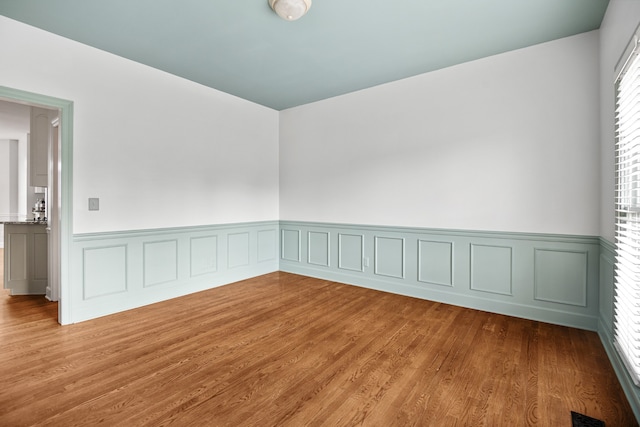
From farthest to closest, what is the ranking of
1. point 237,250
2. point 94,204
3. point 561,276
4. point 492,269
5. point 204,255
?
point 237,250 → point 204,255 → point 492,269 → point 94,204 → point 561,276

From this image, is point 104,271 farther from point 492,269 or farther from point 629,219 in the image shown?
point 629,219

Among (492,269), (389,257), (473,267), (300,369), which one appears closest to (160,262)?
(300,369)

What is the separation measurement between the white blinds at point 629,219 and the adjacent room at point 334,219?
36mm

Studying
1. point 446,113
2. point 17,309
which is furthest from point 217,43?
point 17,309

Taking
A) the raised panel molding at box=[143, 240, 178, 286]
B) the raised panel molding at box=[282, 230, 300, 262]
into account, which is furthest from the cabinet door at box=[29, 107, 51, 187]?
the raised panel molding at box=[282, 230, 300, 262]

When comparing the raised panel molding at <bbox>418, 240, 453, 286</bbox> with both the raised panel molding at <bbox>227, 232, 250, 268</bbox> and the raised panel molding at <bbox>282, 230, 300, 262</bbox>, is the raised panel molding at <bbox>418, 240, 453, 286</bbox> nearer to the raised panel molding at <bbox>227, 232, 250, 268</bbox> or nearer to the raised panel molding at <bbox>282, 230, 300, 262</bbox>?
the raised panel molding at <bbox>282, 230, 300, 262</bbox>

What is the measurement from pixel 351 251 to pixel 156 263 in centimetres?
264

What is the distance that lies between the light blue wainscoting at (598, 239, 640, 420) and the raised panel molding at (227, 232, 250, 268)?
4319 mm

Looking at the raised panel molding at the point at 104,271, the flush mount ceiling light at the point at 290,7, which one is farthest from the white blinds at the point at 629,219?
the raised panel molding at the point at 104,271

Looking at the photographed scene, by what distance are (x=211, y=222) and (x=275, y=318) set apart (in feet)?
6.32

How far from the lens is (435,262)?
4.00m

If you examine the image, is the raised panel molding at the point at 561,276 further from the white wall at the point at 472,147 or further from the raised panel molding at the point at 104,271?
the raised panel molding at the point at 104,271

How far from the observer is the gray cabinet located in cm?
413

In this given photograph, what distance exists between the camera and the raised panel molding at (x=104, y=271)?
132 inches
